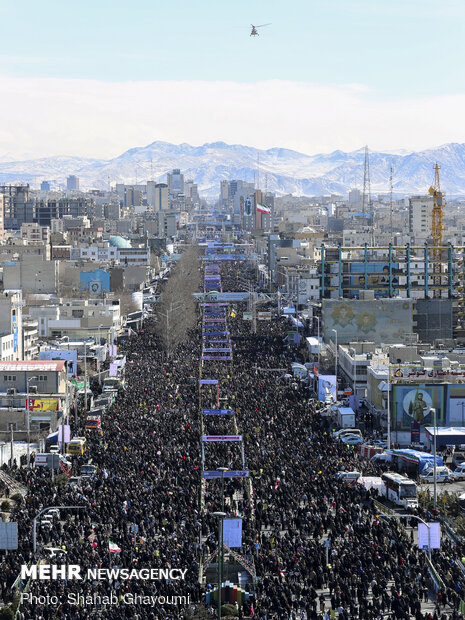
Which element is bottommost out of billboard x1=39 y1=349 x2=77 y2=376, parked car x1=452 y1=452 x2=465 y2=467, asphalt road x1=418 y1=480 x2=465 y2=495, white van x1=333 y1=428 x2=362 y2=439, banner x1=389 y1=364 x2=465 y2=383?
asphalt road x1=418 y1=480 x2=465 y2=495

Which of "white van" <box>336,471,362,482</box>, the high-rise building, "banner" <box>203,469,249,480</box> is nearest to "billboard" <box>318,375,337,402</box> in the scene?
"white van" <box>336,471,362,482</box>

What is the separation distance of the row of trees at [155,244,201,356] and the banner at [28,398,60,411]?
55.0 ft

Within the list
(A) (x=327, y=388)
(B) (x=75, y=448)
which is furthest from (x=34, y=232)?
(B) (x=75, y=448)

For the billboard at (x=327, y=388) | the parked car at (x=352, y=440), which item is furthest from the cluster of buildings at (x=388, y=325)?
the parked car at (x=352, y=440)

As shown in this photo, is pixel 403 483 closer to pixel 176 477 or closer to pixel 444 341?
pixel 176 477

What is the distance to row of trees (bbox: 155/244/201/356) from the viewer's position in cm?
5825

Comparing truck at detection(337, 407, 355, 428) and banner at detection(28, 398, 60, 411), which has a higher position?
banner at detection(28, 398, 60, 411)

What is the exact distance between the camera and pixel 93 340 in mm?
56594

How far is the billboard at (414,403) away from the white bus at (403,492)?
28.8ft

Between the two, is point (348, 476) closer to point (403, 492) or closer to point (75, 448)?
point (403, 492)

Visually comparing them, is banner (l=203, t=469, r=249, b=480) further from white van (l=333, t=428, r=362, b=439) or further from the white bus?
white van (l=333, t=428, r=362, b=439)

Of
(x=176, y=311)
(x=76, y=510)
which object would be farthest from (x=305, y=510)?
(x=176, y=311)

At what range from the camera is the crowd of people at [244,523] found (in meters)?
Answer: 20.0

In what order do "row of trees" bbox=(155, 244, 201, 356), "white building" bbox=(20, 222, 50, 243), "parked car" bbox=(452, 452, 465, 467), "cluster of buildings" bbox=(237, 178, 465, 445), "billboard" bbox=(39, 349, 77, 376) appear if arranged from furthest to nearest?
"white building" bbox=(20, 222, 50, 243), "row of trees" bbox=(155, 244, 201, 356), "billboard" bbox=(39, 349, 77, 376), "cluster of buildings" bbox=(237, 178, 465, 445), "parked car" bbox=(452, 452, 465, 467)
